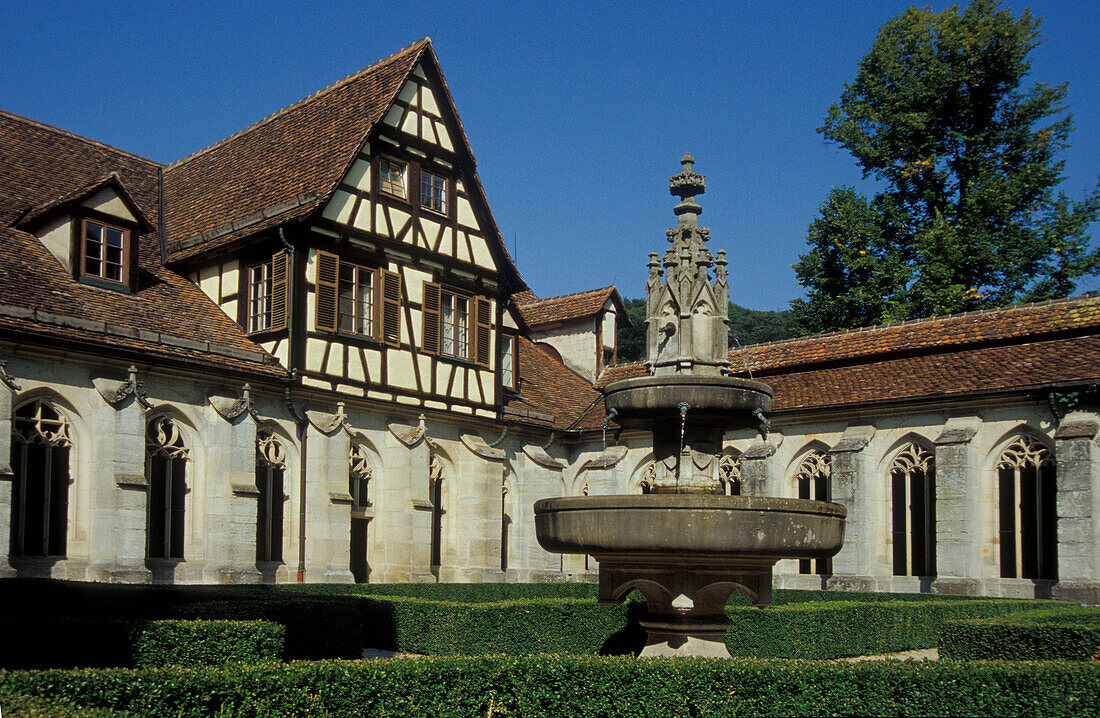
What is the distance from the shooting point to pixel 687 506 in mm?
10164

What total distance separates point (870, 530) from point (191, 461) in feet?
53.0

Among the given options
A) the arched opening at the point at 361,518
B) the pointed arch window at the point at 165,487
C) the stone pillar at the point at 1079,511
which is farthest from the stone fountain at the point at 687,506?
the arched opening at the point at 361,518

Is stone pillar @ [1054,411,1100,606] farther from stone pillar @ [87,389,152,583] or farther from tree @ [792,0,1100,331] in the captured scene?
stone pillar @ [87,389,152,583]

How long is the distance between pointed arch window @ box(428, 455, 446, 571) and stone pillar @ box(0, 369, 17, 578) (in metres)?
11.1

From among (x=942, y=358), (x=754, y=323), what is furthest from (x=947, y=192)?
(x=754, y=323)

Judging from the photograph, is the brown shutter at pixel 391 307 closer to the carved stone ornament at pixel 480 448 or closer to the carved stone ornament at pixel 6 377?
the carved stone ornament at pixel 480 448

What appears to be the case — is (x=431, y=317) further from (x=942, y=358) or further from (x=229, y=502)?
(x=942, y=358)

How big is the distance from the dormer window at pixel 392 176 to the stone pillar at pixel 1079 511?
1620 cm

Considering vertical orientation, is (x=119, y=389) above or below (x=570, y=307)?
below

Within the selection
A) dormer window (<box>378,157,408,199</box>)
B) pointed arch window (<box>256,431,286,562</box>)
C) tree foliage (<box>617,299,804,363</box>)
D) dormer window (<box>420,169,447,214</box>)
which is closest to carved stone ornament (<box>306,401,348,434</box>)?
pointed arch window (<box>256,431,286,562</box>)

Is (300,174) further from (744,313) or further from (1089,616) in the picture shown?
(744,313)

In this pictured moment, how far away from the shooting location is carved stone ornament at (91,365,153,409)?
20.8 m

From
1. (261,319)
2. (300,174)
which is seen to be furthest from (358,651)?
(300,174)

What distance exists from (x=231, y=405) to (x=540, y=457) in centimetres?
A: 1073
